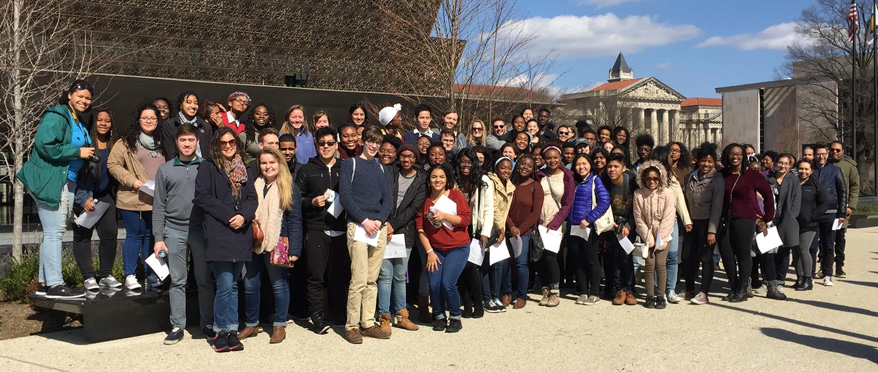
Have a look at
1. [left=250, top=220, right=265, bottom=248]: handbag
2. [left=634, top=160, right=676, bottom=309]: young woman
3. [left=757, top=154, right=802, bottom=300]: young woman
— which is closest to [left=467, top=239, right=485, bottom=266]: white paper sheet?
[left=634, top=160, right=676, bottom=309]: young woman

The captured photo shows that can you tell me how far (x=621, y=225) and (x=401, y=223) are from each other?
294 centimetres

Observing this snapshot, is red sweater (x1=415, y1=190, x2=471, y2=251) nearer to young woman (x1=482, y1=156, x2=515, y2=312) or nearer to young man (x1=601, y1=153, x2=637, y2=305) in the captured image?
young woman (x1=482, y1=156, x2=515, y2=312)

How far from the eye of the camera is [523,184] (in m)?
8.20

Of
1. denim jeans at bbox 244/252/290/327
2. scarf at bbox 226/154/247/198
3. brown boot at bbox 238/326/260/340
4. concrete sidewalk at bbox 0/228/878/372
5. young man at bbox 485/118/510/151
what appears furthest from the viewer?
young man at bbox 485/118/510/151

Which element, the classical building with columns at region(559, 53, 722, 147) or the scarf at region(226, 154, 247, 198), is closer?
the scarf at region(226, 154, 247, 198)

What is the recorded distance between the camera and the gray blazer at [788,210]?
9.38 m

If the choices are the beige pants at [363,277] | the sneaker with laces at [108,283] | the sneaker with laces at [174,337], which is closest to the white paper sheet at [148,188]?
the sneaker with laces at [108,283]

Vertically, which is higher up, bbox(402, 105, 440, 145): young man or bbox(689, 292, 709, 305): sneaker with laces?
bbox(402, 105, 440, 145): young man

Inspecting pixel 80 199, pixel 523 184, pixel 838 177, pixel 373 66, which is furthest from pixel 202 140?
pixel 373 66

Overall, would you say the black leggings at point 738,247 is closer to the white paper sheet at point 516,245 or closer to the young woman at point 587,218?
the young woman at point 587,218

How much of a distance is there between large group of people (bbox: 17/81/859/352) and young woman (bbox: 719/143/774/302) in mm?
20

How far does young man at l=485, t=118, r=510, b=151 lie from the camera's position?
9820 millimetres

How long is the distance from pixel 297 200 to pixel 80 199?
196cm

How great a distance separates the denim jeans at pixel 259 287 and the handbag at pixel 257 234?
0.16 metres
